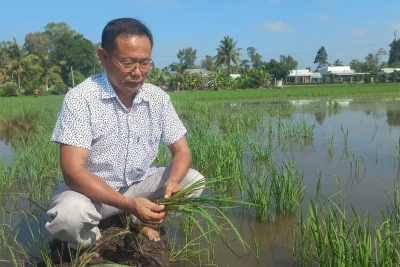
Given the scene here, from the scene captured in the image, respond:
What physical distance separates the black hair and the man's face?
0.02 metres

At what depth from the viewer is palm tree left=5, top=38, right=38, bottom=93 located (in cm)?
3072

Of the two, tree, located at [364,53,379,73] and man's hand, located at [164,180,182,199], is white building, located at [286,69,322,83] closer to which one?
tree, located at [364,53,379,73]

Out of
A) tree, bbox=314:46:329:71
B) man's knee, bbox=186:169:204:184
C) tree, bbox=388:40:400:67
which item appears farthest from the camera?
tree, bbox=314:46:329:71

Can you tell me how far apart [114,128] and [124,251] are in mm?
602

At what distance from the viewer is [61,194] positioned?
5.74 ft

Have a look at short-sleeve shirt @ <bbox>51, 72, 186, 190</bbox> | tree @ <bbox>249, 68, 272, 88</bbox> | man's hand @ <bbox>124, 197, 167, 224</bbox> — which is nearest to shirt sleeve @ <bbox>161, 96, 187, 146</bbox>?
short-sleeve shirt @ <bbox>51, 72, 186, 190</bbox>

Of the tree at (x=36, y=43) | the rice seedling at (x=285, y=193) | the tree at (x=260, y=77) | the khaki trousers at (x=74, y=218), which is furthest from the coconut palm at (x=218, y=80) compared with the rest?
the khaki trousers at (x=74, y=218)

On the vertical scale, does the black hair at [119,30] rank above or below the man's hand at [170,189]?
above

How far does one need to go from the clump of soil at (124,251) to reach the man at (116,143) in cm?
8

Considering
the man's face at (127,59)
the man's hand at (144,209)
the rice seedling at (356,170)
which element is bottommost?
the rice seedling at (356,170)

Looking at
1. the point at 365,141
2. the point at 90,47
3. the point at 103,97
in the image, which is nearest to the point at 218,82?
the point at 90,47

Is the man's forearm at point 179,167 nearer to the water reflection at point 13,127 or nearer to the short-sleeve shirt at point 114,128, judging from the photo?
the short-sleeve shirt at point 114,128

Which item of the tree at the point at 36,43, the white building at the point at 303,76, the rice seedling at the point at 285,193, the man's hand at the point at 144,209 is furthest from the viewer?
the white building at the point at 303,76

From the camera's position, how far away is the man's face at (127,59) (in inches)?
67.8
